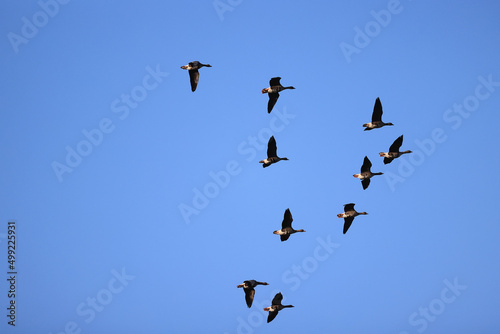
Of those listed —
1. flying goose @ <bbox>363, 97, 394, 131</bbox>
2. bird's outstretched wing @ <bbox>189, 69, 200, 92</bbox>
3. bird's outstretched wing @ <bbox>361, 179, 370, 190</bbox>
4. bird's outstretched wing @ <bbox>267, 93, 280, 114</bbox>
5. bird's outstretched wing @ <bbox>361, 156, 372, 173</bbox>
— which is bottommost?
bird's outstretched wing @ <bbox>361, 179, 370, 190</bbox>

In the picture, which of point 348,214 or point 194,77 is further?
point 348,214

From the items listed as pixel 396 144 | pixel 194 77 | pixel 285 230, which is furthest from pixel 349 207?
pixel 194 77

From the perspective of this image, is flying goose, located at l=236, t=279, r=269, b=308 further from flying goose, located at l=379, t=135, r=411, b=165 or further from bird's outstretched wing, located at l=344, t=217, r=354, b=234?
flying goose, located at l=379, t=135, r=411, b=165

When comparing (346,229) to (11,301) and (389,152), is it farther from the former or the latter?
(11,301)

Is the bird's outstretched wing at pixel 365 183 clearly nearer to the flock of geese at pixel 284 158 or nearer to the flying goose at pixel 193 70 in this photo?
the flock of geese at pixel 284 158

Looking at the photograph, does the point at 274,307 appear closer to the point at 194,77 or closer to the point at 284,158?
the point at 284,158

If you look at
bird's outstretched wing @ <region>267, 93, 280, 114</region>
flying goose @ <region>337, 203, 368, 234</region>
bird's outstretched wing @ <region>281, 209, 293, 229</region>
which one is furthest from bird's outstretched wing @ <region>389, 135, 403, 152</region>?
bird's outstretched wing @ <region>267, 93, 280, 114</region>

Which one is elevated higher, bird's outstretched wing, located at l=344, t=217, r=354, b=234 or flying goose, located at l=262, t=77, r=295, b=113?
flying goose, located at l=262, t=77, r=295, b=113

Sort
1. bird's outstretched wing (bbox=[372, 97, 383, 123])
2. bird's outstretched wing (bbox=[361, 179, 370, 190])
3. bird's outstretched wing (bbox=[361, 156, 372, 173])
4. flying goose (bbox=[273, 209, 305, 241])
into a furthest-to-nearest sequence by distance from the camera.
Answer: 1. bird's outstretched wing (bbox=[361, 179, 370, 190])
2. bird's outstretched wing (bbox=[361, 156, 372, 173])
3. flying goose (bbox=[273, 209, 305, 241])
4. bird's outstretched wing (bbox=[372, 97, 383, 123])

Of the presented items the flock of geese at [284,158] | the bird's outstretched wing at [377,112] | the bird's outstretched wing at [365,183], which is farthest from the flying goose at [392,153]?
the bird's outstretched wing at [377,112]

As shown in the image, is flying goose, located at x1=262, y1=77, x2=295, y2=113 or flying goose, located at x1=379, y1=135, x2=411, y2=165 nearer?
flying goose, located at x1=262, y1=77, x2=295, y2=113

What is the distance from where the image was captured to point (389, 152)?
8638 centimetres

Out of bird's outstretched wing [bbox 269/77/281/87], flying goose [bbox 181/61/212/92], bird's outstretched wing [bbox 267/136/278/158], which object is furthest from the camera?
bird's outstretched wing [bbox 267/136/278/158]

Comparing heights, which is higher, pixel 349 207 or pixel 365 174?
pixel 365 174
